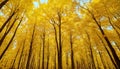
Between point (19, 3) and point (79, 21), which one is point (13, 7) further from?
point (79, 21)

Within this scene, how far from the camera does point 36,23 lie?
14.0 meters

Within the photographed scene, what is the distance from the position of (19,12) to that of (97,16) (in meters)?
5.53

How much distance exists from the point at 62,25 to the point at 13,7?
13.6ft

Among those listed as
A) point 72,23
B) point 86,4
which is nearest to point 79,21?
point 72,23

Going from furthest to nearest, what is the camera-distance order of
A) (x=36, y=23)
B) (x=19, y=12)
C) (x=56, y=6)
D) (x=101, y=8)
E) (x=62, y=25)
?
(x=36, y=23), (x=62, y=25), (x=56, y=6), (x=19, y=12), (x=101, y=8)

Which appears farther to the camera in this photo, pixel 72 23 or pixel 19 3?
pixel 72 23

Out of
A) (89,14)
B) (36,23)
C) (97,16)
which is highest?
(36,23)

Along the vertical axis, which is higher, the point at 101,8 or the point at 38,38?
the point at 38,38

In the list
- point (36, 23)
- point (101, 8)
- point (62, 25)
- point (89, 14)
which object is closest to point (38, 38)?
point (36, 23)

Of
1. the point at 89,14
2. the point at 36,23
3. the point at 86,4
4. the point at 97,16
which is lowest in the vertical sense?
the point at 97,16

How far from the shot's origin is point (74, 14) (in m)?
11.1

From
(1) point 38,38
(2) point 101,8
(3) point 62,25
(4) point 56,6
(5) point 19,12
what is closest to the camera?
(2) point 101,8

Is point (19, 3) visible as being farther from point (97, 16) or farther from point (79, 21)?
point (97, 16)

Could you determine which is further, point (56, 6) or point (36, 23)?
point (36, 23)
